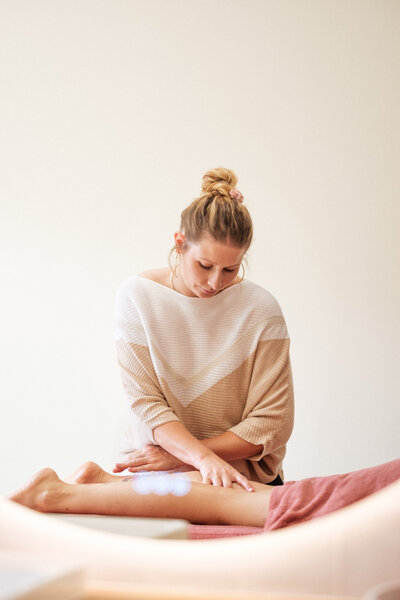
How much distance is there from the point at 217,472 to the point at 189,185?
414mm

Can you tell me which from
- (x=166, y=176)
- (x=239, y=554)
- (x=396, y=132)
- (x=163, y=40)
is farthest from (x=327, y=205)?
(x=239, y=554)

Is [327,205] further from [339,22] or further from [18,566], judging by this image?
[18,566]

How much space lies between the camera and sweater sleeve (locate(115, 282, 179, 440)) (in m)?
0.89

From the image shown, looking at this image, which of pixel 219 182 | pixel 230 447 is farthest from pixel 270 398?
pixel 219 182

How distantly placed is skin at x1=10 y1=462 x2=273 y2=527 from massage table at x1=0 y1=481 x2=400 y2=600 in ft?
0.64

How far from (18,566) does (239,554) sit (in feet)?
0.62

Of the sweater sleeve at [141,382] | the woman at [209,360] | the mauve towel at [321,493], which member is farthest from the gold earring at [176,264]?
the mauve towel at [321,493]

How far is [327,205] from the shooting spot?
0.89 m

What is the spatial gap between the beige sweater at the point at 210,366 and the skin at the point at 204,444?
0.04 feet

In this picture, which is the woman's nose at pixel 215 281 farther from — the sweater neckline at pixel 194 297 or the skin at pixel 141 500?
the skin at pixel 141 500

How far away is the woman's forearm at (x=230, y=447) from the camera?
88cm

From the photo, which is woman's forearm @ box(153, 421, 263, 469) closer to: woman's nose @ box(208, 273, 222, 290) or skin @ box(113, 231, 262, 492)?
skin @ box(113, 231, 262, 492)

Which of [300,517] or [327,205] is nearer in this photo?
[300,517]

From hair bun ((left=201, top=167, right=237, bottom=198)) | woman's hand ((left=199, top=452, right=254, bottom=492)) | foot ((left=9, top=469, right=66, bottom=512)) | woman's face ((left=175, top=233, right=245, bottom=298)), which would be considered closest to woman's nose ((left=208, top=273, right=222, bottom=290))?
woman's face ((left=175, top=233, right=245, bottom=298))
